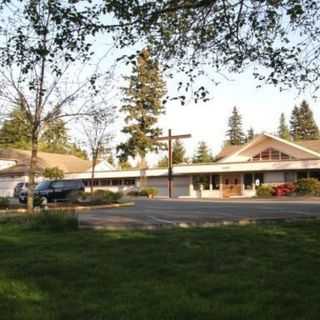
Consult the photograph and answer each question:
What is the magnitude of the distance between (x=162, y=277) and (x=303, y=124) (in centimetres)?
10779

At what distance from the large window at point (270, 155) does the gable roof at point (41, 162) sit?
76.6ft

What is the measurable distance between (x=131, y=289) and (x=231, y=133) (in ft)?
379

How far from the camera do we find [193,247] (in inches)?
446

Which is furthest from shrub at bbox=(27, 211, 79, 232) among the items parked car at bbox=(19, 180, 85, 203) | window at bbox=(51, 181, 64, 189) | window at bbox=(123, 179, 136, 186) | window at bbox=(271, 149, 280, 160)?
window at bbox=(123, 179, 136, 186)

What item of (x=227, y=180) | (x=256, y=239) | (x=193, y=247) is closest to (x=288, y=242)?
(x=256, y=239)

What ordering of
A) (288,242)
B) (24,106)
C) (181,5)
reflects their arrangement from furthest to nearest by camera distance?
(24,106) < (288,242) < (181,5)

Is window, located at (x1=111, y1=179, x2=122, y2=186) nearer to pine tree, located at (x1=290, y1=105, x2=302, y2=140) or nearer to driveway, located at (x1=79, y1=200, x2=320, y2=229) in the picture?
driveway, located at (x1=79, y1=200, x2=320, y2=229)

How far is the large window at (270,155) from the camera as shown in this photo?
5805cm

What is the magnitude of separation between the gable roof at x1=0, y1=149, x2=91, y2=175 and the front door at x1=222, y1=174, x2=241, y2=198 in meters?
20.5

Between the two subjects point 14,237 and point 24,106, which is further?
point 24,106

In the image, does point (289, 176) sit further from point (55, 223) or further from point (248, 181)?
point (55, 223)

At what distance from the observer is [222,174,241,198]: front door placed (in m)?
58.1

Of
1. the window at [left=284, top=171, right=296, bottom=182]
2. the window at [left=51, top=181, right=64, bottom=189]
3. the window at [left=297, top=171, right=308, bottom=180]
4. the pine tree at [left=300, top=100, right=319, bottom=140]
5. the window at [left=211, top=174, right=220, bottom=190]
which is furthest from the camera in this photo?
the pine tree at [left=300, top=100, right=319, bottom=140]

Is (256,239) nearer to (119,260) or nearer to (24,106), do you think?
(119,260)
